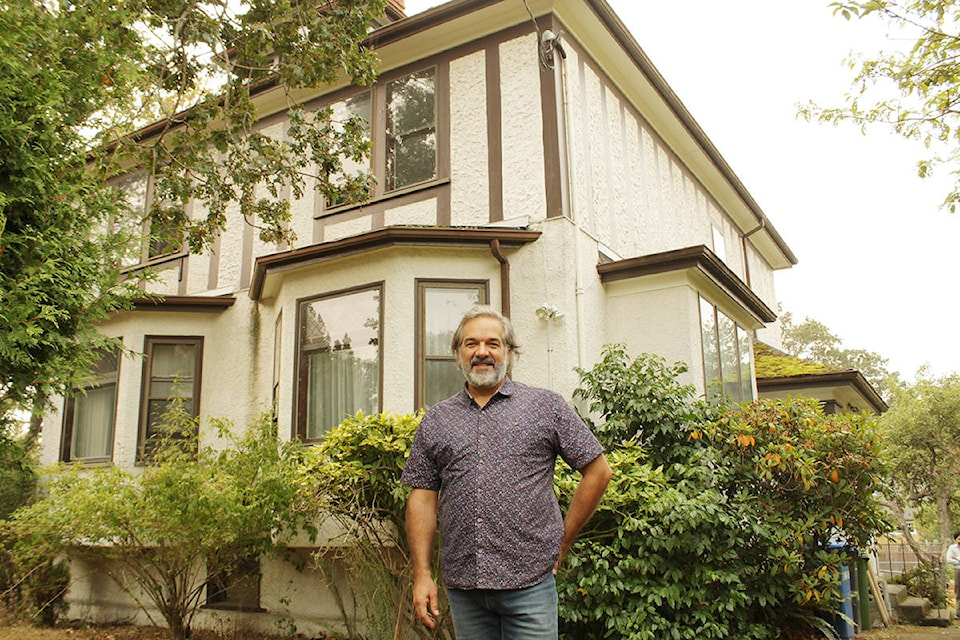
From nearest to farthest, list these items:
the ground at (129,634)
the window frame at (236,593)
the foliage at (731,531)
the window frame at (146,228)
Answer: the foliage at (731,531)
the ground at (129,634)
the window frame at (236,593)
the window frame at (146,228)

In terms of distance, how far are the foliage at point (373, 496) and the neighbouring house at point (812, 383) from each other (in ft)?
25.3

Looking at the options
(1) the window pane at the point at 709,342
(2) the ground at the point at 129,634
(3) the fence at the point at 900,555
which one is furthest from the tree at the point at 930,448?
(1) the window pane at the point at 709,342

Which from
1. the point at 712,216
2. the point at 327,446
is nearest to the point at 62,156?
the point at 327,446

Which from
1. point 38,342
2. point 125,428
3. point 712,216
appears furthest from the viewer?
point 712,216

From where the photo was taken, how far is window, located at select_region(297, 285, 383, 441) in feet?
28.2

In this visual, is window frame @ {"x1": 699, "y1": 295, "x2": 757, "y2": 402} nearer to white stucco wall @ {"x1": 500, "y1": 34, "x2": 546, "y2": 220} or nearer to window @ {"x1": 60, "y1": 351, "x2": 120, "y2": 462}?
white stucco wall @ {"x1": 500, "y1": 34, "x2": 546, "y2": 220}

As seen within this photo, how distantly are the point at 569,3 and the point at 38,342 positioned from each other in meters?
7.24

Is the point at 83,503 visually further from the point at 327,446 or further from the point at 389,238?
the point at 389,238

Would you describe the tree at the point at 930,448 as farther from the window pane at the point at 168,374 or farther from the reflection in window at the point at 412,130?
the window pane at the point at 168,374

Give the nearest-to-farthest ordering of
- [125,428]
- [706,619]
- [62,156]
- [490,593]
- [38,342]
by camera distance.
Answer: [490,593] → [38,342] → [62,156] → [706,619] → [125,428]

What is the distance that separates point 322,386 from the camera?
894cm

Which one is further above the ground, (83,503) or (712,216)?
(712,216)

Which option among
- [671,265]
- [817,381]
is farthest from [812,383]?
[671,265]

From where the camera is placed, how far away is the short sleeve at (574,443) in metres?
3.09
